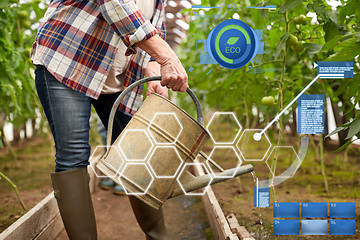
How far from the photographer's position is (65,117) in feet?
3.23

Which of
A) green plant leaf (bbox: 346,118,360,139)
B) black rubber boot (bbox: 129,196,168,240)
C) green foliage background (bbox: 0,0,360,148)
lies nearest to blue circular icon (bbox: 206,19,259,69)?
green foliage background (bbox: 0,0,360,148)

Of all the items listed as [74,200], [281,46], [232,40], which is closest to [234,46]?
[232,40]

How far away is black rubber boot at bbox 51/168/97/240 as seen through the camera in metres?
1.02

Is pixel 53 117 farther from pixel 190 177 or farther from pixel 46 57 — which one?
pixel 190 177

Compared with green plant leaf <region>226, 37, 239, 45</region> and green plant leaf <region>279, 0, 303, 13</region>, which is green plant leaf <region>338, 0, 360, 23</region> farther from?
green plant leaf <region>226, 37, 239, 45</region>

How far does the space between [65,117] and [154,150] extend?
10.5 inches

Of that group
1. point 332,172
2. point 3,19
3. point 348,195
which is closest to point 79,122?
point 3,19

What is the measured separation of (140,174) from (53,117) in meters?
0.29

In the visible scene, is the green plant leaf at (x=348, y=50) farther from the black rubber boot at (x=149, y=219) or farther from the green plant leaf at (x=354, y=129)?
the black rubber boot at (x=149, y=219)

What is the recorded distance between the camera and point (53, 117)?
991mm

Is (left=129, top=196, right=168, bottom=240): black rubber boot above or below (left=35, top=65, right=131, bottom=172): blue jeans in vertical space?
below

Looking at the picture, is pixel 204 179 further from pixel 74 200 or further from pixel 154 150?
pixel 74 200

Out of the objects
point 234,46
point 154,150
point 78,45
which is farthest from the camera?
point 234,46

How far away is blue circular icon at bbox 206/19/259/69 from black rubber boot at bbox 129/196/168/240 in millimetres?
522
